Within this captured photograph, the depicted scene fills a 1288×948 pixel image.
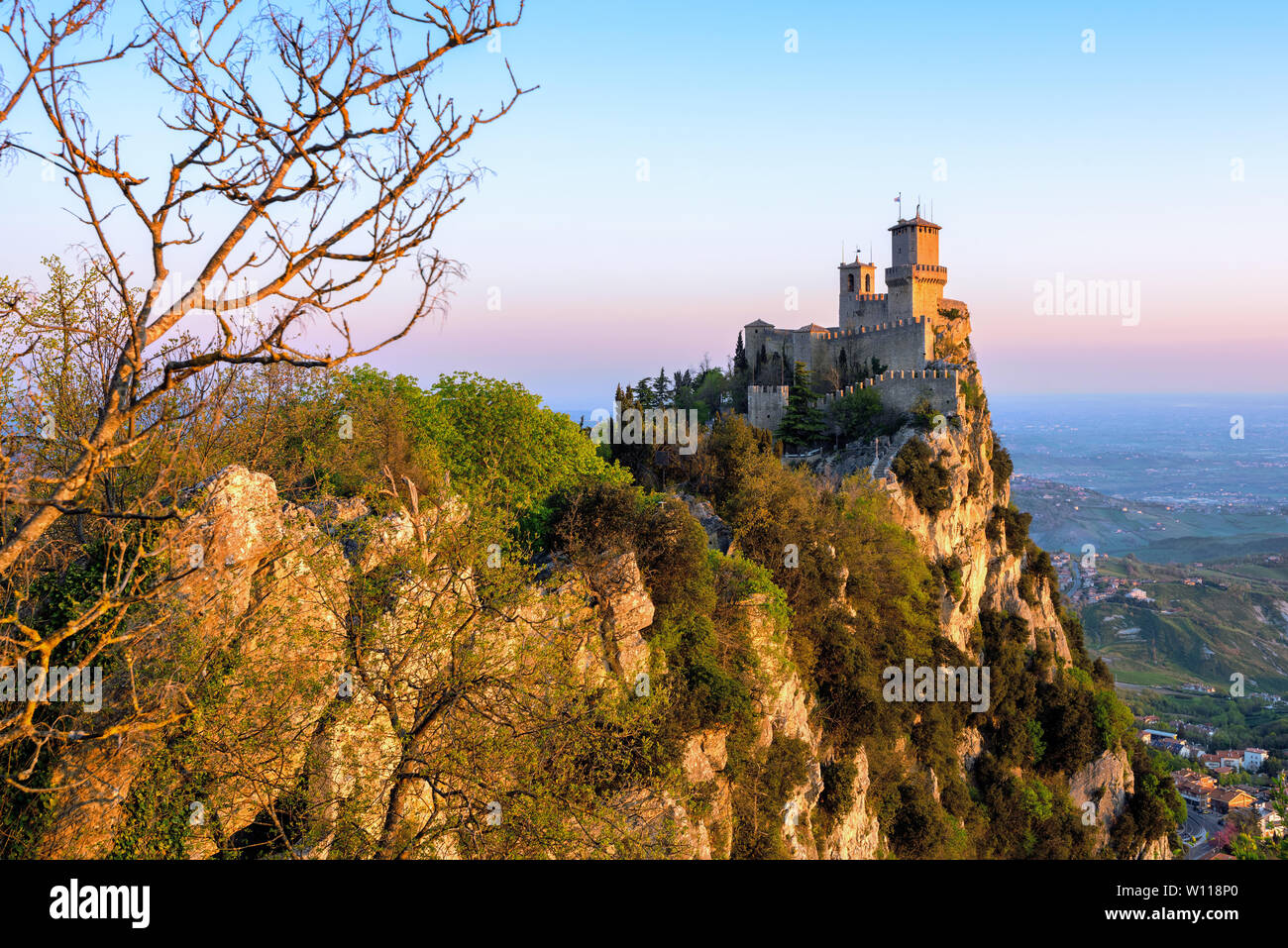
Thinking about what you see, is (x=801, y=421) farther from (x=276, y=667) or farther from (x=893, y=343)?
(x=276, y=667)

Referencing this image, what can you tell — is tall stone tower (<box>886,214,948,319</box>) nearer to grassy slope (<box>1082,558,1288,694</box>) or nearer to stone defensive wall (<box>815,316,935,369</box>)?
stone defensive wall (<box>815,316,935,369</box>)

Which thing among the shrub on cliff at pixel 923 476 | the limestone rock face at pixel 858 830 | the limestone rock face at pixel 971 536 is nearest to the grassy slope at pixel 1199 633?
the limestone rock face at pixel 971 536

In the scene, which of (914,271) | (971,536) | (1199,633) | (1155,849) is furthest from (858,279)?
(1199,633)

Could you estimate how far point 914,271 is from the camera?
6006 centimetres

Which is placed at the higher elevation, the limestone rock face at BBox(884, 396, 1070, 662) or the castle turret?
the castle turret

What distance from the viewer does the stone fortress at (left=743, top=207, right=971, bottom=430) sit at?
51281 millimetres

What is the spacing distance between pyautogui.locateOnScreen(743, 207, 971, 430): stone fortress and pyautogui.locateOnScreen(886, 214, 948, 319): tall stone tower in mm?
74

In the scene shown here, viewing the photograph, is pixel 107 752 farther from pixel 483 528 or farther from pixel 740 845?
pixel 740 845

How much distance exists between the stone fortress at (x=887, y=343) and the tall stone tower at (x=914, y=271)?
0.24 feet

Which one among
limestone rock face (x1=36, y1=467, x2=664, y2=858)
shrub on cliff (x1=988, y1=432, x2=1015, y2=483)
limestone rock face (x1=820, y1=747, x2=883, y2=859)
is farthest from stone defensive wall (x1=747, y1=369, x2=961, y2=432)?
limestone rock face (x1=36, y1=467, x2=664, y2=858)

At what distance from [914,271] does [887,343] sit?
791 cm
